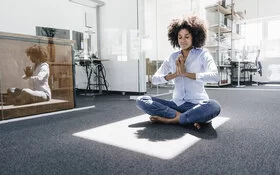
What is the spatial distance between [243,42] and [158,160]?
6.79m

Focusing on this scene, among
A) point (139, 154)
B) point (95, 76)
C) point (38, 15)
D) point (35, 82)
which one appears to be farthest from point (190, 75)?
point (38, 15)

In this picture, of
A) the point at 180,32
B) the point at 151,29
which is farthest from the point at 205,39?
the point at 151,29

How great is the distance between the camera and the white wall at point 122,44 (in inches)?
161

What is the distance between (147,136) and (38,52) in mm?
1533

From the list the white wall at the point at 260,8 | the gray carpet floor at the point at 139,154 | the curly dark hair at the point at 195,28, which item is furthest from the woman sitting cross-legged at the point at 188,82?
the white wall at the point at 260,8

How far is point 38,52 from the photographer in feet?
7.45

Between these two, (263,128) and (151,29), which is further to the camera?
(151,29)

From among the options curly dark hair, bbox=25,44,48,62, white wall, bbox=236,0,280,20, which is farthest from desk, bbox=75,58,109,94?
white wall, bbox=236,0,280,20

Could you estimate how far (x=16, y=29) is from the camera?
4105 mm

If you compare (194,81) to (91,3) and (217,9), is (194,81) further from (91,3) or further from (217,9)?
(217,9)

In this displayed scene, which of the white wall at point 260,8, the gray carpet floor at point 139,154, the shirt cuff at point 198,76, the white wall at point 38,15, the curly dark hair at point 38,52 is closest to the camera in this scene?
the gray carpet floor at point 139,154

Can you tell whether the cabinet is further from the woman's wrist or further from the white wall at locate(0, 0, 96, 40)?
the woman's wrist

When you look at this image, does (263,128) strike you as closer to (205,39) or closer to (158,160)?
(205,39)

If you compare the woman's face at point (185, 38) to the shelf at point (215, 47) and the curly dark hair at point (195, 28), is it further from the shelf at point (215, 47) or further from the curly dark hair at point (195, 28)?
the shelf at point (215, 47)
